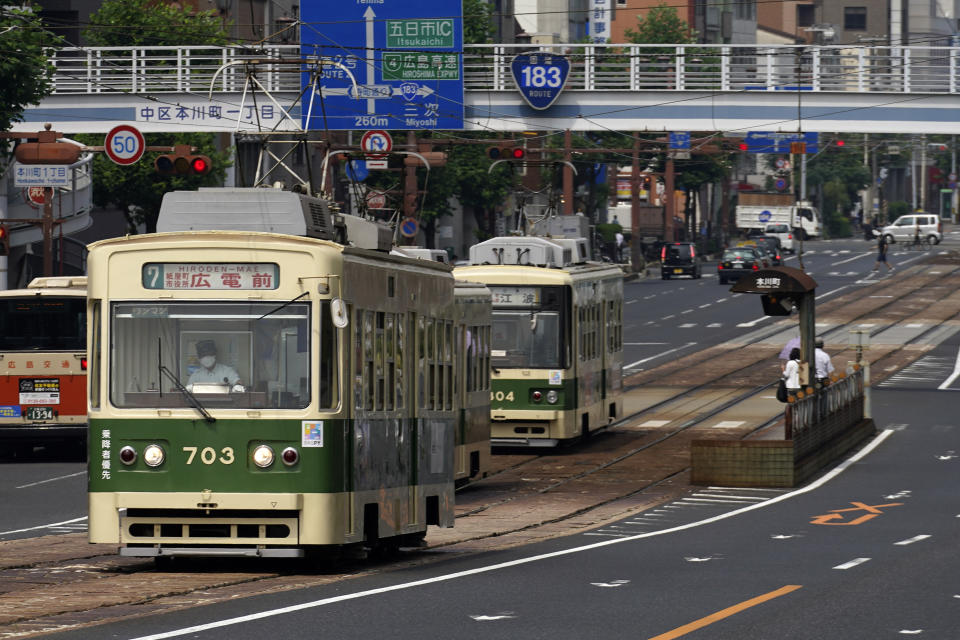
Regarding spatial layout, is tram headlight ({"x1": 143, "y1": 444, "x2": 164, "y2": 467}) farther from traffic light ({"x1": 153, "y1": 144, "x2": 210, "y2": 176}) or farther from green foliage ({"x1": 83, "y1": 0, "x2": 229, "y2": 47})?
green foliage ({"x1": 83, "y1": 0, "x2": 229, "y2": 47})

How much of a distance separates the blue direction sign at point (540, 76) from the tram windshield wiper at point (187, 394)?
34.5 meters

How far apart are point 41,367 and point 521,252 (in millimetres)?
7588

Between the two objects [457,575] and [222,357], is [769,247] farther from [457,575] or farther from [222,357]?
[222,357]

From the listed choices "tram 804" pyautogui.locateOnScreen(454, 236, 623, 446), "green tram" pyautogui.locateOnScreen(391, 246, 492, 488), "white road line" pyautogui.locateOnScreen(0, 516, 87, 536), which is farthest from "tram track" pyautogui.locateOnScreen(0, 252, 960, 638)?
"white road line" pyautogui.locateOnScreen(0, 516, 87, 536)

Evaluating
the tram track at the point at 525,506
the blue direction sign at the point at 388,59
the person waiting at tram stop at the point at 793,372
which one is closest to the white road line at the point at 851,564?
the tram track at the point at 525,506

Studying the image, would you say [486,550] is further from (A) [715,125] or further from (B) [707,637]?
(A) [715,125]

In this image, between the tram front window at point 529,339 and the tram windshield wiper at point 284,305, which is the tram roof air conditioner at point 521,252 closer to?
the tram front window at point 529,339

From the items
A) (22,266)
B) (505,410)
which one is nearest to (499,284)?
(505,410)

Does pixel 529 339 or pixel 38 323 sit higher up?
pixel 38 323

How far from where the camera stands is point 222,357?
47.6 feet

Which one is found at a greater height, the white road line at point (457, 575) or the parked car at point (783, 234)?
the parked car at point (783, 234)

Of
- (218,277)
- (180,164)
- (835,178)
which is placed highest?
(835,178)

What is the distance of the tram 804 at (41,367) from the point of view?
29281 mm

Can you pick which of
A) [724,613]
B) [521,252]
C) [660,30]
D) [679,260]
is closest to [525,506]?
[521,252]
